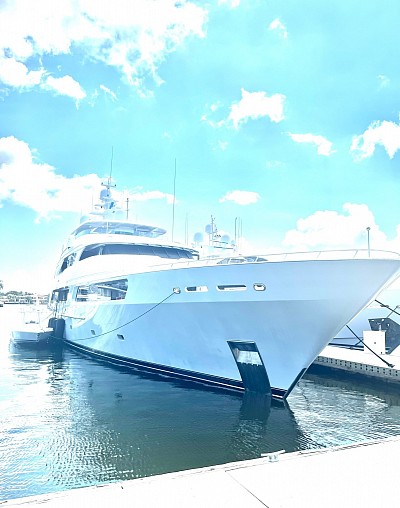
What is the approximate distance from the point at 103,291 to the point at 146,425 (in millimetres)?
8294

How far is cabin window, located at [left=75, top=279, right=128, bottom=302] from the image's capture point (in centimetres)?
1473

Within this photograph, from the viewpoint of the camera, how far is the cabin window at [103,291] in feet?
48.3

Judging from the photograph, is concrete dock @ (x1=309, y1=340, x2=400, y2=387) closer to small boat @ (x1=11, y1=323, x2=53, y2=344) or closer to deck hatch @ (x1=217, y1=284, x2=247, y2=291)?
deck hatch @ (x1=217, y1=284, x2=247, y2=291)

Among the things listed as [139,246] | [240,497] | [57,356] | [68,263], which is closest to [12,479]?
[240,497]

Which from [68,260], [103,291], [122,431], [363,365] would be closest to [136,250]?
[103,291]

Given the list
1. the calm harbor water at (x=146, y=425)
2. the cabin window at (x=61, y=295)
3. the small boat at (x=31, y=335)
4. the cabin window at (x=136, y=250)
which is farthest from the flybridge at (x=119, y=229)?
the calm harbor water at (x=146, y=425)

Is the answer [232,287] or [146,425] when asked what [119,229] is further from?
[146,425]

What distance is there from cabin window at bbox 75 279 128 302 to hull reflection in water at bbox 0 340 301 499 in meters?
3.44

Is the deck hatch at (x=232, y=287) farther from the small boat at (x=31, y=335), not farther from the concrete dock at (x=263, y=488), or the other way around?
the small boat at (x=31, y=335)

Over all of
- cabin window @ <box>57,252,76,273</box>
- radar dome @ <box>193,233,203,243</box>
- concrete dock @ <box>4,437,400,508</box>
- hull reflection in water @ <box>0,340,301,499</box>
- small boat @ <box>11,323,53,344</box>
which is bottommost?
hull reflection in water @ <box>0,340,301,499</box>

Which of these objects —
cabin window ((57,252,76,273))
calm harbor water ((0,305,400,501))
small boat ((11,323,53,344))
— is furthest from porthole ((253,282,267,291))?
small boat ((11,323,53,344))

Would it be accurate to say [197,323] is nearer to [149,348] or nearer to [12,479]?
[149,348]

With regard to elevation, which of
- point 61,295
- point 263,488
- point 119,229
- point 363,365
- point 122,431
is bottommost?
point 122,431

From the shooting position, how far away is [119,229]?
2108 centimetres
